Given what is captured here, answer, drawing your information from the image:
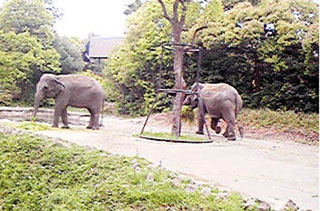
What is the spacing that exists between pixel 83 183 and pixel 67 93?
4753mm

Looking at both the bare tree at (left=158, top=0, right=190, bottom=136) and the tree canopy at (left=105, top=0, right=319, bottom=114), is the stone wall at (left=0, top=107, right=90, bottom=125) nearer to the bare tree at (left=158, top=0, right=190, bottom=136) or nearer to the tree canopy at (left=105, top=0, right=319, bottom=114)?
the tree canopy at (left=105, top=0, right=319, bottom=114)

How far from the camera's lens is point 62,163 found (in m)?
3.67

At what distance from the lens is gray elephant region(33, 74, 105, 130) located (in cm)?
765

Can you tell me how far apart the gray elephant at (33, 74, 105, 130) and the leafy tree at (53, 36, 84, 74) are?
38.8 ft

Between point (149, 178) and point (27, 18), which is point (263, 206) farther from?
point (27, 18)

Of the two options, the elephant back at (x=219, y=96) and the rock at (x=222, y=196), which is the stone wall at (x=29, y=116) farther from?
the rock at (x=222, y=196)

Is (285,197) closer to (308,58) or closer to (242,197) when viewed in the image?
(242,197)

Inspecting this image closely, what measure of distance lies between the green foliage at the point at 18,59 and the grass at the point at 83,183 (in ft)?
40.1

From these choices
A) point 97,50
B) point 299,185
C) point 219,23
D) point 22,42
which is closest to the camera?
point 299,185

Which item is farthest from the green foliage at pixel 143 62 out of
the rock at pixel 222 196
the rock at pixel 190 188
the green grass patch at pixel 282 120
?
the rock at pixel 222 196

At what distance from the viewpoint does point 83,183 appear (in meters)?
3.24

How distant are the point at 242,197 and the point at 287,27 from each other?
10153 millimetres

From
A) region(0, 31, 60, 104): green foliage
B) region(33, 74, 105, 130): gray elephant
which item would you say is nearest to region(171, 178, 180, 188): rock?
region(33, 74, 105, 130): gray elephant

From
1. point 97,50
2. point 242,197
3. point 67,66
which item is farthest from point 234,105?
point 97,50
